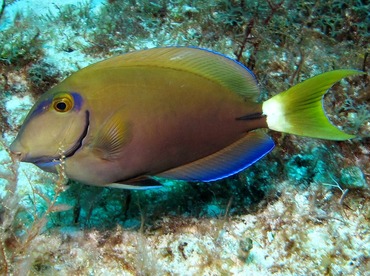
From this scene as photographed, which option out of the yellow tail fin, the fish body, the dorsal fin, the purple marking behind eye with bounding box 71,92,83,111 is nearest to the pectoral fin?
the fish body

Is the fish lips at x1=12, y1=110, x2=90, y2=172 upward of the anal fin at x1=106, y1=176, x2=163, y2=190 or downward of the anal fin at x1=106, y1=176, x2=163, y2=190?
upward

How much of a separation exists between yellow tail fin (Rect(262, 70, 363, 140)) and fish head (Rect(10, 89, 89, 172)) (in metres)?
1.03

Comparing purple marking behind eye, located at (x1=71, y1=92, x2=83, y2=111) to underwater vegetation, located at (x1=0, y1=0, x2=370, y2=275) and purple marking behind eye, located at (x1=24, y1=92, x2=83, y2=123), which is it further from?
underwater vegetation, located at (x1=0, y1=0, x2=370, y2=275)

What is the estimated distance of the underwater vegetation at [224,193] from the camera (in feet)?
9.03

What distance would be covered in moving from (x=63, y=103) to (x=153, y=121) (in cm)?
47

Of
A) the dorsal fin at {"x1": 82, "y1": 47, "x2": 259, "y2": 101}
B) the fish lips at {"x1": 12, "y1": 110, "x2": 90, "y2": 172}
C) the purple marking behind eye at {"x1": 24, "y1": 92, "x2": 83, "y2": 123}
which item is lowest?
the fish lips at {"x1": 12, "y1": 110, "x2": 90, "y2": 172}

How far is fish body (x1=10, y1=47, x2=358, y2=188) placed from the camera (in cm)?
198

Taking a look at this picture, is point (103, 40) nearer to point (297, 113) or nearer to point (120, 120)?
point (120, 120)

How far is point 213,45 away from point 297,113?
1.99 metres

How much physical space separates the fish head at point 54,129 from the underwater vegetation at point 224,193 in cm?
13

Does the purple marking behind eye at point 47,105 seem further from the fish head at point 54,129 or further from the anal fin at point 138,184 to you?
the anal fin at point 138,184

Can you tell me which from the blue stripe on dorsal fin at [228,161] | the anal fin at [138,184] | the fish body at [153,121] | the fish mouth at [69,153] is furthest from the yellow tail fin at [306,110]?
the fish mouth at [69,153]

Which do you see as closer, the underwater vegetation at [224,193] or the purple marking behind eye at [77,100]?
the purple marking behind eye at [77,100]

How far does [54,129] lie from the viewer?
1961 millimetres
